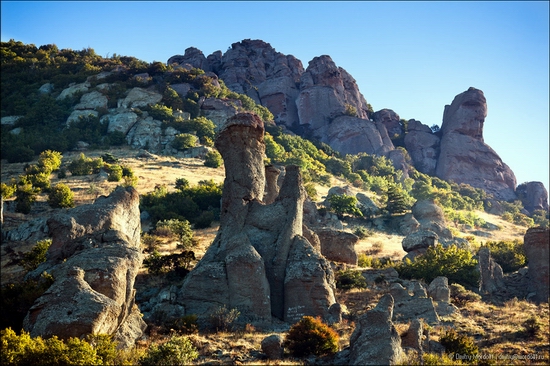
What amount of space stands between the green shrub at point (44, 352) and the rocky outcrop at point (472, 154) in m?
104

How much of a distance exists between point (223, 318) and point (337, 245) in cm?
1401

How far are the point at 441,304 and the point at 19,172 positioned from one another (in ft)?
141

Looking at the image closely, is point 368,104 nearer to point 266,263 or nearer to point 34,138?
point 34,138

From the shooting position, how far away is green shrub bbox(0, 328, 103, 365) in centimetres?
1185

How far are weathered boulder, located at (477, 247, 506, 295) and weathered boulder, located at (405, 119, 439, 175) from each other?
8537 centimetres

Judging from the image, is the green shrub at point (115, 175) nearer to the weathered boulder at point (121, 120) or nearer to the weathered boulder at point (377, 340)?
the weathered boulder at point (121, 120)

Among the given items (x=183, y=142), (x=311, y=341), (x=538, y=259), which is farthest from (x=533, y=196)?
(x=311, y=341)

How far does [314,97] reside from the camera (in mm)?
110438

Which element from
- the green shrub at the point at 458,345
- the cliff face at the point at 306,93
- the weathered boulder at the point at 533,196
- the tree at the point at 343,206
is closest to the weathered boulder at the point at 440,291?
the green shrub at the point at 458,345

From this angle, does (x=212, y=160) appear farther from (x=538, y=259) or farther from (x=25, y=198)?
(x=538, y=259)

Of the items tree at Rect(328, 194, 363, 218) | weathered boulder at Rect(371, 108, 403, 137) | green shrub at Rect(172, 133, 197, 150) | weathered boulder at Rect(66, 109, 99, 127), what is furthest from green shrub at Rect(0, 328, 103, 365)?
weathered boulder at Rect(371, 108, 403, 137)

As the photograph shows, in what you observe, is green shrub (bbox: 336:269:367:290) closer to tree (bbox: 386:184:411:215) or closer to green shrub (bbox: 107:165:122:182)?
green shrub (bbox: 107:165:122:182)

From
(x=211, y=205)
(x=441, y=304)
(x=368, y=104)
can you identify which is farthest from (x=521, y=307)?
(x=368, y=104)

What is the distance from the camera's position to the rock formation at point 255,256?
1977 cm
